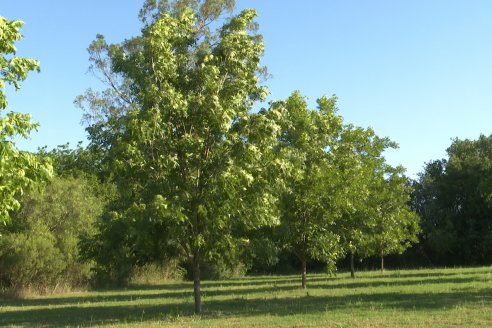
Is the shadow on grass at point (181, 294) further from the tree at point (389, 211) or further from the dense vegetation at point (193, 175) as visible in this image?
the tree at point (389, 211)

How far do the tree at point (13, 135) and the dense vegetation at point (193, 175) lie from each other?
23 mm

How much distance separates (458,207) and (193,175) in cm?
5402

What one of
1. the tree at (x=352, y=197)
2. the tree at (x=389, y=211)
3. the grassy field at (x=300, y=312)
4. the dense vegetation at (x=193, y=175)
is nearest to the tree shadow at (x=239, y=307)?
the grassy field at (x=300, y=312)

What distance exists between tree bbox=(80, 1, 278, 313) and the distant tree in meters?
47.7

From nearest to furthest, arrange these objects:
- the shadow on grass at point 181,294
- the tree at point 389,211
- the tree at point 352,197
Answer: the shadow on grass at point 181,294 < the tree at point 352,197 < the tree at point 389,211

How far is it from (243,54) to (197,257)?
21.5 ft

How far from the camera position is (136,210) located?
646 inches

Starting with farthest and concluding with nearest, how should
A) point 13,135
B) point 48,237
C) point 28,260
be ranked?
point 48,237, point 28,260, point 13,135

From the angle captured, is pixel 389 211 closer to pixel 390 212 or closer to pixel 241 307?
pixel 390 212

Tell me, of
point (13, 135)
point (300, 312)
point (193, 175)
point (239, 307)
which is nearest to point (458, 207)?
point (239, 307)

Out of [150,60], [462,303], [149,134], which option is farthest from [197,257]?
[462,303]

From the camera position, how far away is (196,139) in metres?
17.7

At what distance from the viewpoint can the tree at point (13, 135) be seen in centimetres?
914

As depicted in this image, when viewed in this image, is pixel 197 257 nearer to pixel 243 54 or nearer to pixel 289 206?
pixel 243 54
